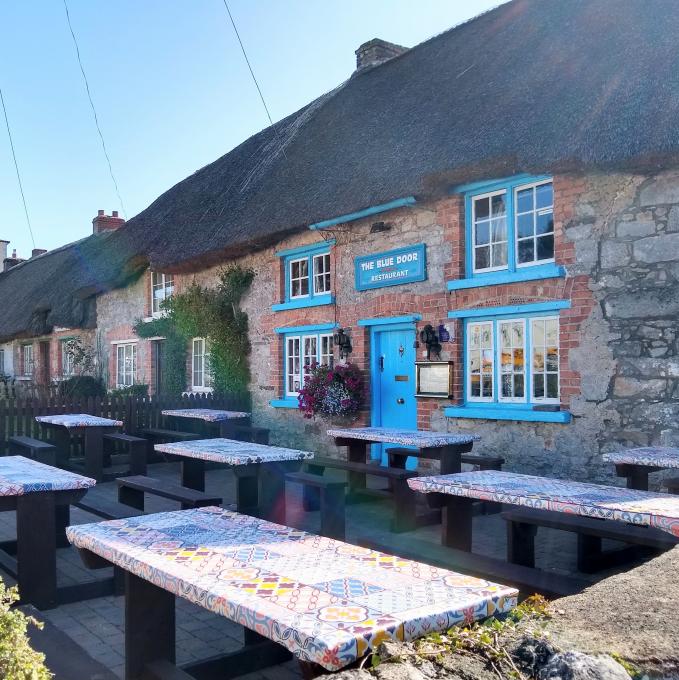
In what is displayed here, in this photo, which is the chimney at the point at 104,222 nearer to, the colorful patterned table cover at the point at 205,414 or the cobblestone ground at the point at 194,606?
the colorful patterned table cover at the point at 205,414

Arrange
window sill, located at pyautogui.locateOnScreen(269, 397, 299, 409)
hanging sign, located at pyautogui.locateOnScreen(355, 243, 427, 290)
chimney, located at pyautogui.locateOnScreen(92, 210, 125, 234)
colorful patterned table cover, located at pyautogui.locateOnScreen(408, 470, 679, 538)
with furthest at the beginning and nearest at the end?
chimney, located at pyautogui.locateOnScreen(92, 210, 125, 234), window sill, located at pyautogui.locateOnScreen(269, 397, 299, 409), hanging sign, located at pyautogui.locateOnScreen(355, 243, 427, 290), colorful patterned table cover, located at pyautogui.locateOnScreen(408, 470, 679, 538)

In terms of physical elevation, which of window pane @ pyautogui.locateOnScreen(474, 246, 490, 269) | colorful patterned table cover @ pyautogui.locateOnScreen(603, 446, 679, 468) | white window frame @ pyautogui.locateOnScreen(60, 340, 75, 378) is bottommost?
colorful patterned table cover @ pyautogui.locateOnScreen(603, 446, 679, 468)

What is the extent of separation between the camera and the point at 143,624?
3172mm

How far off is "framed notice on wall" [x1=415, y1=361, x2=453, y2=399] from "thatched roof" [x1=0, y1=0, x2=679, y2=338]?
215cm

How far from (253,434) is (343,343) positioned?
2.01 meters

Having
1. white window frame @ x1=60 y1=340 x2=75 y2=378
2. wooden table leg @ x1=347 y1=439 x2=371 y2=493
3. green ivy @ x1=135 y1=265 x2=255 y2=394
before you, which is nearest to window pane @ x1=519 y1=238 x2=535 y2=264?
wooden table leg @ x1=347 y1=439 x2=371 y2=493

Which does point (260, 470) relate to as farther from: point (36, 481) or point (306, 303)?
point (306, 303)

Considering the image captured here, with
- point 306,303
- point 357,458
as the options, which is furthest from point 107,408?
point 357,458

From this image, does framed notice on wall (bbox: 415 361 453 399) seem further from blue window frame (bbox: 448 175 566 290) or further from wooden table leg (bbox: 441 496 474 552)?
wooden table leg (bbox: 441 496 474 552)

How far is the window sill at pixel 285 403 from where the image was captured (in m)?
11.2

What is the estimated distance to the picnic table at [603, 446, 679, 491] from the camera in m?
5.40

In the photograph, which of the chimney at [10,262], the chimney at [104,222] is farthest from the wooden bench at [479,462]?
the chimney at [10,262]

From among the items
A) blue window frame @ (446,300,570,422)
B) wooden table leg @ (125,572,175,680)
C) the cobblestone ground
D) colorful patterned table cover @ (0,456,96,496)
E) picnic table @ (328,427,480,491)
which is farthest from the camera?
blue window frame @ (446,300,570,422)

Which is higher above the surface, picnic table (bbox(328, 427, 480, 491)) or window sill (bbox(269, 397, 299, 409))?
window sill (bbox(269, 397, 299, 409))
